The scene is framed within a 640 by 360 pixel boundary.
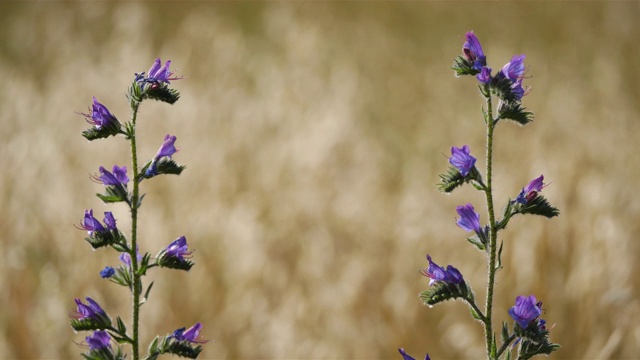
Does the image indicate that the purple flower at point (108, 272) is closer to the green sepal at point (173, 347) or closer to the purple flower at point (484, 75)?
the green sepal at point (173, 347)

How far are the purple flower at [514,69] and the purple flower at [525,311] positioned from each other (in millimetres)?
291

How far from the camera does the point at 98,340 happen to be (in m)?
1.06

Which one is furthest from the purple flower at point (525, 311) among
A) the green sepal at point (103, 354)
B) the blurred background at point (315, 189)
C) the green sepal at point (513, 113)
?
the blurred background at point (315, 189)

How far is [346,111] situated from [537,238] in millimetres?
2183

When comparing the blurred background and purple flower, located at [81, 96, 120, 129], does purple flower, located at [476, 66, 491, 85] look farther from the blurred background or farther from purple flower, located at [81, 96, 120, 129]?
the blurred background

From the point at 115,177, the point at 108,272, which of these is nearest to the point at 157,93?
the point at 115,177

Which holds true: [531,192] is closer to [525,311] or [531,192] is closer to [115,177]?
[525,311]

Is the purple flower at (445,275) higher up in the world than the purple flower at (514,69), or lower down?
lower down

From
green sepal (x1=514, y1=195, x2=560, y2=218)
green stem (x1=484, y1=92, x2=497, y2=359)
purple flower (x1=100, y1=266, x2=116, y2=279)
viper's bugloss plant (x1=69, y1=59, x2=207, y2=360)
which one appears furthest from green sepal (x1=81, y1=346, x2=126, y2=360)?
green sepal (x1=514, y1=195, x2=560, y2=218)

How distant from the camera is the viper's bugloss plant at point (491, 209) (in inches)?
41.8

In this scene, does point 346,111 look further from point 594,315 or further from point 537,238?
point 594,315

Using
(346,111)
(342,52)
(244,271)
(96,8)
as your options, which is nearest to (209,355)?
(244,271)

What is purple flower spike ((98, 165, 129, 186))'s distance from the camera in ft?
3.77

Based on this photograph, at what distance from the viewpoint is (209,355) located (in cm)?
283
